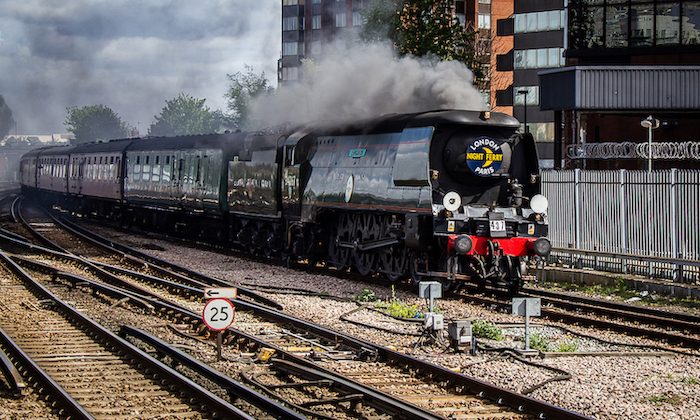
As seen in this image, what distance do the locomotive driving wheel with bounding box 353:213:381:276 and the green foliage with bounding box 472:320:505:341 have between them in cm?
570

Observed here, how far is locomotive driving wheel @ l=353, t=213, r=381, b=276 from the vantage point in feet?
54.5

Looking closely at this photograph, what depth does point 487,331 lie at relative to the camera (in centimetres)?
1074

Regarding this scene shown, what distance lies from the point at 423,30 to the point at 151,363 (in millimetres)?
19819

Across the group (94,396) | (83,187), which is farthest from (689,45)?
(83,187)

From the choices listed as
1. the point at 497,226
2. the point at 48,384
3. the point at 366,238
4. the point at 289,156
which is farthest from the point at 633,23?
the point at 48,384

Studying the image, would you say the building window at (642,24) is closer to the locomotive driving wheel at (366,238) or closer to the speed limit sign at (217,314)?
the locomotive driving wheel at (366,238)

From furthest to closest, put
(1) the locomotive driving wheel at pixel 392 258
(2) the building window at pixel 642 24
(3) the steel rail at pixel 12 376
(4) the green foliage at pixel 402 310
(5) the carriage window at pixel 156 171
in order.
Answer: (5) the carriage window at pixel 156 171 → (2) the building window at pixel 642 24 → (1) the locomotive driving wheel at pixel 392 258 → (4) the green foliage at pixel 402 310 → (3) the steel rail at pixel 12 376

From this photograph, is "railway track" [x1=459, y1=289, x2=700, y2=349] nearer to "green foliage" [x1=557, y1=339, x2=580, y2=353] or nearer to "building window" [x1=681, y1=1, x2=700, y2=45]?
"green foliage" [x1=557, y1=339, x2=580, y2=353]

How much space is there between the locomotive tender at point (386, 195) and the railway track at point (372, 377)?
4.12 meters

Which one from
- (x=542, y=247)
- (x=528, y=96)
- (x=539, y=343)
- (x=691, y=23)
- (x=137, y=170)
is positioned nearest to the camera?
(x=539, y=343)

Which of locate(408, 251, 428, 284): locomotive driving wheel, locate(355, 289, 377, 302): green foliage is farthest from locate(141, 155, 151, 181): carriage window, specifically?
locate(355, 289, 377, 302): green foliage

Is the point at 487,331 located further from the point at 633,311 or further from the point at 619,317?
the point at 633,311

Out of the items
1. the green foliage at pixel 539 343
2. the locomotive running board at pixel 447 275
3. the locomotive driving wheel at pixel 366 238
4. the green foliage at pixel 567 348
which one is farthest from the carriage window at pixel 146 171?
the green foliage at pixel 567 348

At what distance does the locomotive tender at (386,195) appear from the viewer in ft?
46.4
